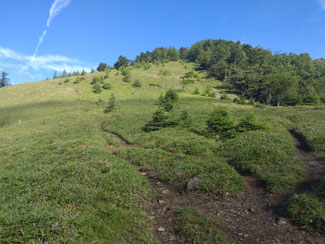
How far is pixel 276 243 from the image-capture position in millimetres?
5043

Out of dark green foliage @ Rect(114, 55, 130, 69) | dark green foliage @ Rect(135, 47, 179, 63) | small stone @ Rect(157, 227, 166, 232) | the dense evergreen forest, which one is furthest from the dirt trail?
dark green foliage @ Rect(135, 47, 179, 63)

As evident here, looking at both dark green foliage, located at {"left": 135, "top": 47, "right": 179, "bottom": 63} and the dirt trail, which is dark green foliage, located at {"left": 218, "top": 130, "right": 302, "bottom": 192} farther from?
dark green foliage, located at {"left": 135, "top": 47, "right": 179, "bottom": 63}

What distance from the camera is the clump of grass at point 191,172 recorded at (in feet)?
26.4

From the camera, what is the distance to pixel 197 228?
5453 mm

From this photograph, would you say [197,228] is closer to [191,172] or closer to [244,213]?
[244,213]

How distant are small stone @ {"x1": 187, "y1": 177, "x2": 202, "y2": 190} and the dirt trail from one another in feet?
1.29

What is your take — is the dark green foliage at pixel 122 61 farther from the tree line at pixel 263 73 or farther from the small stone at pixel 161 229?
the small stone at pixel 161 229

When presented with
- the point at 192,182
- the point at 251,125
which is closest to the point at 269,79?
the point at 251,125

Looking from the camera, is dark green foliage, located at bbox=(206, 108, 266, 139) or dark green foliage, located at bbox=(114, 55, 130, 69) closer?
dark green foliage, located at bbox=(206, 108, 266, 139)

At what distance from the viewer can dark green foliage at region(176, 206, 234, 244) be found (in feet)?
16.7

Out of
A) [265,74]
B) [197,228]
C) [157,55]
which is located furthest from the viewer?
[157,55]

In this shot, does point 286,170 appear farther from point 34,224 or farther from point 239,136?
point 34,224

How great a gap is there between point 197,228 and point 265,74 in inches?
4037

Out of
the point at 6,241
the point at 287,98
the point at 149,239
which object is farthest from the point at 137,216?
the point at 287,98
